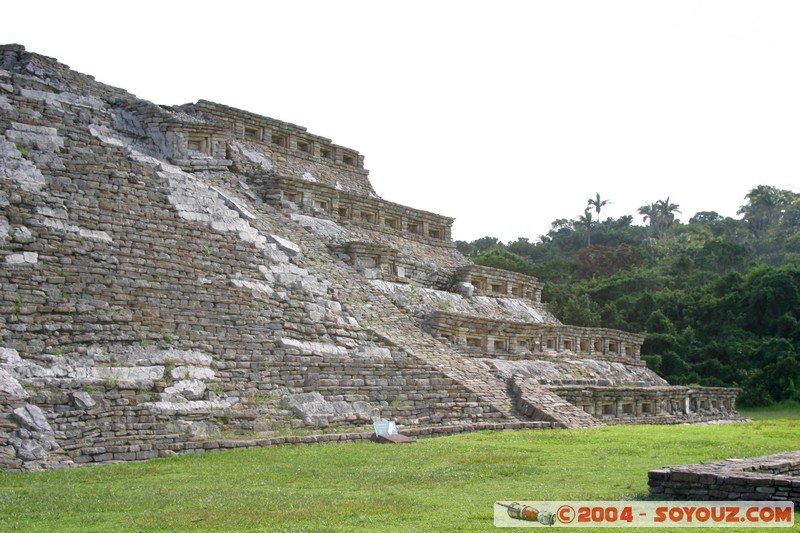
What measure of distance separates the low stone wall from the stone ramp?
753 cm

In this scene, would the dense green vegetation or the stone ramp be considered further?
the dense green vegetation

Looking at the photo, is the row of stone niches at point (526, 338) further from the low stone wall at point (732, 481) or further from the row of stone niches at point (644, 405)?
the low stone wall at point (732, 481)

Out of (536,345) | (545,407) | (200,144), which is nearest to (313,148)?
(200,144)

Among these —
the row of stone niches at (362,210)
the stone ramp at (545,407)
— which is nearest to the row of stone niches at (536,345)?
the stone ramp at (545,407)

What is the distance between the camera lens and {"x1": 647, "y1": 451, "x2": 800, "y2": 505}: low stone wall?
8.64 m

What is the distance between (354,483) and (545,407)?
7.94 metres

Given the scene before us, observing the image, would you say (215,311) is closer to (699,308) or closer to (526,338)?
(526,338)

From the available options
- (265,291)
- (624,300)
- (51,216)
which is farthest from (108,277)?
(624,300)

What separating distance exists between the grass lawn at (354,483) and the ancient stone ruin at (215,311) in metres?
1.23

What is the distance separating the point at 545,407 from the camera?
17844 mm

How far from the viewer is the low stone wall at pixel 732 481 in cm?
864

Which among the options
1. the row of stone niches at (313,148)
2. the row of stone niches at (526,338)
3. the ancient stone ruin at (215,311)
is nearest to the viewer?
the ancient stone ruin at (215,311)

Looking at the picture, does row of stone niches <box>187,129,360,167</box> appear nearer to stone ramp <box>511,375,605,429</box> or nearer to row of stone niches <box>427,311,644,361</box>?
row of stone niches <box>427,311,644,361</box>

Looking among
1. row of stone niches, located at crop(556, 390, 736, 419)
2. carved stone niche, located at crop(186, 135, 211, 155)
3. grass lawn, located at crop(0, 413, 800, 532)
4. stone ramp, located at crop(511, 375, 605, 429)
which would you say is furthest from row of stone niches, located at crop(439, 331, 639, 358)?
carved stone niche, located at crop(186, 135, 211, 155)
